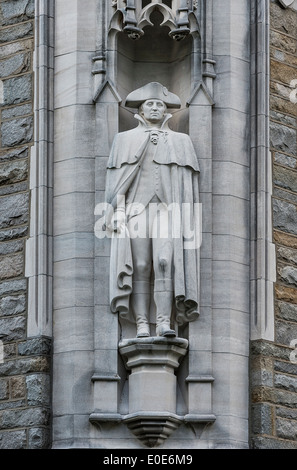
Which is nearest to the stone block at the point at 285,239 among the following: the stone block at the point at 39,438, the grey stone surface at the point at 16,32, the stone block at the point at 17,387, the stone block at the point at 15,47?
the stone block at the point at 17,387

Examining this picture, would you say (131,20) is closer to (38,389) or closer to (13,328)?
(13,328)

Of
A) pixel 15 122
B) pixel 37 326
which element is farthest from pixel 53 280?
pixel 15 122

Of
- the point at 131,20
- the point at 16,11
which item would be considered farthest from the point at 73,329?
the point at 16,11

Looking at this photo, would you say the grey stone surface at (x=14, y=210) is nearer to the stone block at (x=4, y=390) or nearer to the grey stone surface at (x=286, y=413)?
the stone block at (x=4, y=390)

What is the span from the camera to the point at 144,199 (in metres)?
16.6

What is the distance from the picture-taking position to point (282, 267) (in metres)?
17.1

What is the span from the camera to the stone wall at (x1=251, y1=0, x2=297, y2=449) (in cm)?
1656

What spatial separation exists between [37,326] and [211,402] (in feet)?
5.91

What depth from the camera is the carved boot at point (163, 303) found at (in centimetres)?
1628

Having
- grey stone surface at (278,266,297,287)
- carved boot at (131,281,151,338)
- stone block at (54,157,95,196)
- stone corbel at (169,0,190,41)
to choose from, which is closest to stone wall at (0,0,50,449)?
stone block at (54,157,95,196)

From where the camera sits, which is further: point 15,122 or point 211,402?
point 15,122

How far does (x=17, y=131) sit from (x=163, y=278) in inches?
87.9

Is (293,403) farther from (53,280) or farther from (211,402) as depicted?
(53,280)

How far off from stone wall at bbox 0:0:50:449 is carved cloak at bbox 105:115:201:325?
0.93 m
